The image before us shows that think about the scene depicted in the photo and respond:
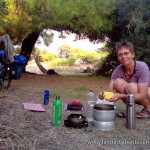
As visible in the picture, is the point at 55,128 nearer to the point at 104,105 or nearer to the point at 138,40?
the point at 104,105

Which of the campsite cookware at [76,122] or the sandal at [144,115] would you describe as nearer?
the campsite cookware at [76,122]

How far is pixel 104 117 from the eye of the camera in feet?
8.77

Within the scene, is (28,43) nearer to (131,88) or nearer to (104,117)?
(131,88)

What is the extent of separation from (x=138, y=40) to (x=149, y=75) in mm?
4007

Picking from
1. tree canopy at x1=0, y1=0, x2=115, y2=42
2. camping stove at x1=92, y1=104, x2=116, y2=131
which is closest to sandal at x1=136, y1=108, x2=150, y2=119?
camping stove at x1=92, y1=104, x2=116, y2=131

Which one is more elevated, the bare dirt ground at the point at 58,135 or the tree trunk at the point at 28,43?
the tree trunk at the point at 28,43

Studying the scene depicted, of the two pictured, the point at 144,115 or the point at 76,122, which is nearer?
the point at 76,122

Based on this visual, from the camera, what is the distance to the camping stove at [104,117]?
267 centimetres

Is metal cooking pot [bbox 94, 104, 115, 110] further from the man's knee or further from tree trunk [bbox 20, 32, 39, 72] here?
tree trunk [bbox 20, 32, 39, 72]

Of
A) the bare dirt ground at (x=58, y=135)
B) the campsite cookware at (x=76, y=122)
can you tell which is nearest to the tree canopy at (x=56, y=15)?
the bare dirt ground at (x=58, y=135)

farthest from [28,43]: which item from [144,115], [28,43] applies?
[144,115]

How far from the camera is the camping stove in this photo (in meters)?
2.67

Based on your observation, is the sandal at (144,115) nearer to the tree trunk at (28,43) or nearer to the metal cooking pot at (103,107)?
the metal cooking pot at (103,107)

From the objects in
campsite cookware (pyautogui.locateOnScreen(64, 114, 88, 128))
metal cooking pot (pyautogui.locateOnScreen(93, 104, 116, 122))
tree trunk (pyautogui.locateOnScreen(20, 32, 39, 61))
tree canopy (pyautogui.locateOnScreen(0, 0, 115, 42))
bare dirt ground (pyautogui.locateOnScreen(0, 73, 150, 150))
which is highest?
tree canopy (pyautogui.locateOnScreen(0, 0, 115, 42))
